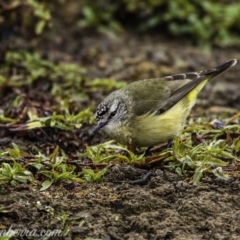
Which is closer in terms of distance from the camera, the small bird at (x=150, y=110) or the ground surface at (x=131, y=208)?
the ground surface at (x=131, y=208)

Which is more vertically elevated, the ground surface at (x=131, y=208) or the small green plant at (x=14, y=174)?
the small green plant at (x=14, y=174)

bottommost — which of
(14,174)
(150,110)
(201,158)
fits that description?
(201,158)

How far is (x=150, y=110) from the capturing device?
682cm

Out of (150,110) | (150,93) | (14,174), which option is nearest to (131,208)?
(14,174)

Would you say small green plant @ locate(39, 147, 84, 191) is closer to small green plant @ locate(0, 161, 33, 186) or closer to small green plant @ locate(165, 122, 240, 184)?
small green plant @ locate(0, 161, 33, 186)

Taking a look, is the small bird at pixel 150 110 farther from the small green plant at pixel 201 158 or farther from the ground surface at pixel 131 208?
the ground surface at pixel 131 208

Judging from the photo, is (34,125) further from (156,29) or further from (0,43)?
(156,29)

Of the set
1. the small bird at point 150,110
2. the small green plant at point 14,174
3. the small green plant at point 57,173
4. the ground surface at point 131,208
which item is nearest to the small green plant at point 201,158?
the ground surface at point 131,208

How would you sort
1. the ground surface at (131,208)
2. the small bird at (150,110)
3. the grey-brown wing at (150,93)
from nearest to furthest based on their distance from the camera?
1. the ground surface at (131,208)
2. the small bird at (150,110)
3. the grey-brown wing at (150,93)

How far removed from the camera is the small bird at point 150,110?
21.7 ft

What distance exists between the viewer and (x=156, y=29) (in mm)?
12719

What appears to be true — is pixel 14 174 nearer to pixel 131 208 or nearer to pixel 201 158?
pixel 131 208

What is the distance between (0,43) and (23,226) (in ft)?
19.8

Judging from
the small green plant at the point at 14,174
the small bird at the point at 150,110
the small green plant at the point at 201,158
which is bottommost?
the small green plant at the point at 201,158
